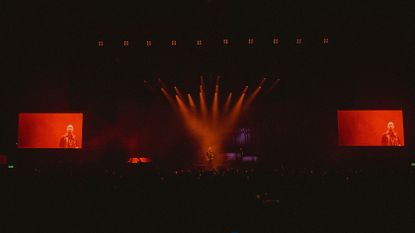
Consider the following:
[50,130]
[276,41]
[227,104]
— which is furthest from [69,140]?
[276,41]

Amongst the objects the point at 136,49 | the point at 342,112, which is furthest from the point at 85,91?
the point at 342,112

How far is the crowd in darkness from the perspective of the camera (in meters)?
2.87

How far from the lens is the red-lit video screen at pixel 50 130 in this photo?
10250 millimetres

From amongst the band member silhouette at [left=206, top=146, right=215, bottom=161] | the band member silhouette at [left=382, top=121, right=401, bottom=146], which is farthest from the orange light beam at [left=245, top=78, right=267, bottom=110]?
the band member silhouette at [left=382, top=121, right=401, bottom=146]

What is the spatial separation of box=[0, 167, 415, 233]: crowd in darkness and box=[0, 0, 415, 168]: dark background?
6.73 m

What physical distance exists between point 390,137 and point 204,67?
19.5 feet

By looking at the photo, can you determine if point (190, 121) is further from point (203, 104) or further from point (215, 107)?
point (215, 107)

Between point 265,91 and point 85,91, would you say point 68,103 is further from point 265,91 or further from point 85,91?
point 265,91

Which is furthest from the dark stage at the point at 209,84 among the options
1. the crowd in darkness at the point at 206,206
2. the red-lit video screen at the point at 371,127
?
the crowd in darkness at the point at 206,206

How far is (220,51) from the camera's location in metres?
10.1

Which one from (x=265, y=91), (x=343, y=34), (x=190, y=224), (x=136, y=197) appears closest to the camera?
(x=190, y=224)

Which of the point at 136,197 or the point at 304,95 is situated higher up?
the point at 304,95

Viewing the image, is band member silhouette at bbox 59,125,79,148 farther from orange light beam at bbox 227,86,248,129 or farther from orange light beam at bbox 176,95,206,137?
orange light beam at bbox 227,86,248,129

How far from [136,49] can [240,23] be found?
3.19 m
